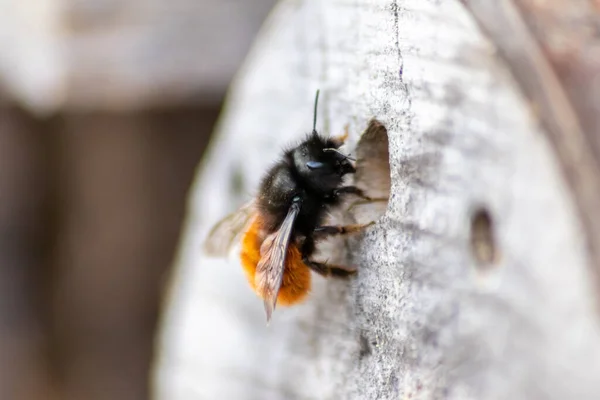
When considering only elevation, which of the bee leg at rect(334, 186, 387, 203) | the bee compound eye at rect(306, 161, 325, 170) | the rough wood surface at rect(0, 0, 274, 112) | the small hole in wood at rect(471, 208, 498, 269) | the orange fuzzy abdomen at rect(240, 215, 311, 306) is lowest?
the orange fuzzy abdomen at rect(240, 215, 311, 306)

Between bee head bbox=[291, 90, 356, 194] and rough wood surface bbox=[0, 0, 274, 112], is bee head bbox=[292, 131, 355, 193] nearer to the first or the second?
bee head bbox=[291, 90, 356, 194]

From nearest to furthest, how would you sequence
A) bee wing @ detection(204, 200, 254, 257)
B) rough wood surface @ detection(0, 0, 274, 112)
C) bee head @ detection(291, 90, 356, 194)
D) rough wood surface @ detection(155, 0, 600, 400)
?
rough wood surface @ detection(155, 0, 600, 400) → bee head @ detection(291, 90, 356, 194) → bee wing @ detection(204, 200, 254, 257) → rough wood surface @ detection(0, 0, 274, 112)

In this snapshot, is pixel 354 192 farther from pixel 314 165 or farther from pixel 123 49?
pixel 123 49

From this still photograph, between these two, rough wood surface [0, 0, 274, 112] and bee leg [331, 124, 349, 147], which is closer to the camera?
bee leg [331, 124, 349, 147]

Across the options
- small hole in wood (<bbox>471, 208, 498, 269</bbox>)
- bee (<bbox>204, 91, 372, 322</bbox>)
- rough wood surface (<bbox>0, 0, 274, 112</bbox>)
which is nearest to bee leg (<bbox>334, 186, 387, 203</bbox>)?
bee (<bbox>204, 91, 372, 322</bbox>)

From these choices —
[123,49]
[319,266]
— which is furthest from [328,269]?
[123,49]

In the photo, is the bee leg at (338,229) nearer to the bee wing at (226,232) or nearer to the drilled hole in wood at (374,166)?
the drilled hole in wood at (374,166)
